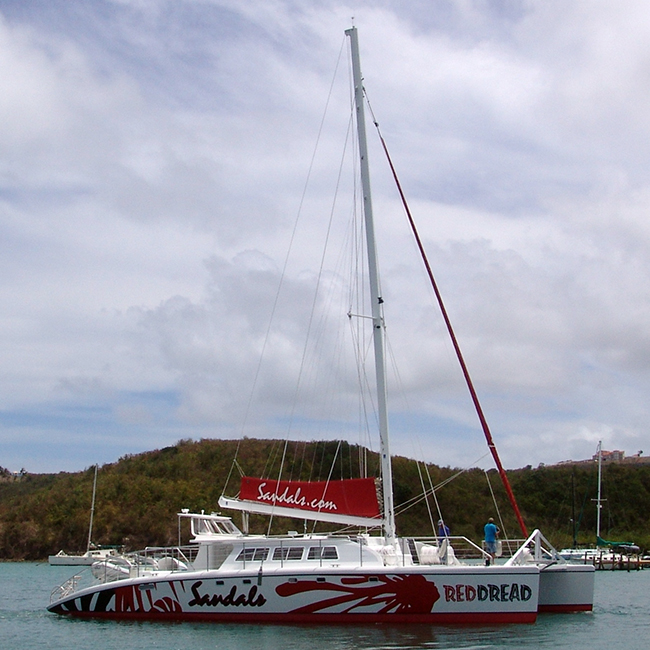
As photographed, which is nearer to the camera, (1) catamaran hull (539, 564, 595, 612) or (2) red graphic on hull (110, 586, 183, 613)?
(2) red graphic on hull (110, 586, 183, 613)

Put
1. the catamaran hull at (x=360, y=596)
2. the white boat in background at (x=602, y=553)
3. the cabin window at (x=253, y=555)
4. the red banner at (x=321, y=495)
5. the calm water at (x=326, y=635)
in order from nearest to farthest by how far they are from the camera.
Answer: the calm water at (x=326, y=635)
the catamaran hull at (x=360, y=596)
the cabin window at (x=253, y=555)
the red banner at (x=321, y=495)
the white boat in background at (x=602, y=553)

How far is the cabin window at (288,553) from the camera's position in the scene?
23.3m

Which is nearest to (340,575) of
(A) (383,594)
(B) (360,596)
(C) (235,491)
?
(B) (360,596)

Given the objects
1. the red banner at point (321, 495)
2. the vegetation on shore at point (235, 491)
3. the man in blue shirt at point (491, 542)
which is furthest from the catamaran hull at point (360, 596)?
the vegetation on shore at point (235, 491)

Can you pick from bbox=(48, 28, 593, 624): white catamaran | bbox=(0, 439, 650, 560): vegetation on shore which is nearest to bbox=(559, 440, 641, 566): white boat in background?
bbox=(0, 439, 650, 560): vegetation on shore

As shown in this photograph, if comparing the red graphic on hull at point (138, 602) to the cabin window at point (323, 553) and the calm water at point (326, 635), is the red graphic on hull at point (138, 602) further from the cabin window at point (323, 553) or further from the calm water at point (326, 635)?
the cabin window at point (323, 553)

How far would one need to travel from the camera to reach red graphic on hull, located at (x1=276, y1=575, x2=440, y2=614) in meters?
21.8

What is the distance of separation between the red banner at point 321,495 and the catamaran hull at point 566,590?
5.20 meters

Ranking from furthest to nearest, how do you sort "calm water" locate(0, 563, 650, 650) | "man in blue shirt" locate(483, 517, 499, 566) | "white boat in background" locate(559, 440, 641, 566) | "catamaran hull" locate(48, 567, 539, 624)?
"white boat in background" locate(559, 440, 641, 566)
"man in blue shirt" locate(483, 517, 499, 566)
"catamaran hull" locate(48, 567, 539, 624)
"calm water" locate(0, 563, 650, 650)

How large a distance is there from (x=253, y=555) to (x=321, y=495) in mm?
2484

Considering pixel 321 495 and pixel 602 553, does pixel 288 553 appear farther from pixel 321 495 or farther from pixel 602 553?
pixel 602 553

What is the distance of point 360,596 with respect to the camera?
22.1m

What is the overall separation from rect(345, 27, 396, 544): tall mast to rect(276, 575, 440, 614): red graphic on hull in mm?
1741

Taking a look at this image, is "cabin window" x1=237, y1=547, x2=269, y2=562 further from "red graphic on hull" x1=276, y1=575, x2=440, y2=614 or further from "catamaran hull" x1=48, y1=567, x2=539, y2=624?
"red graphic on hull" x1=276, y1=575, x2=440, y2=614
